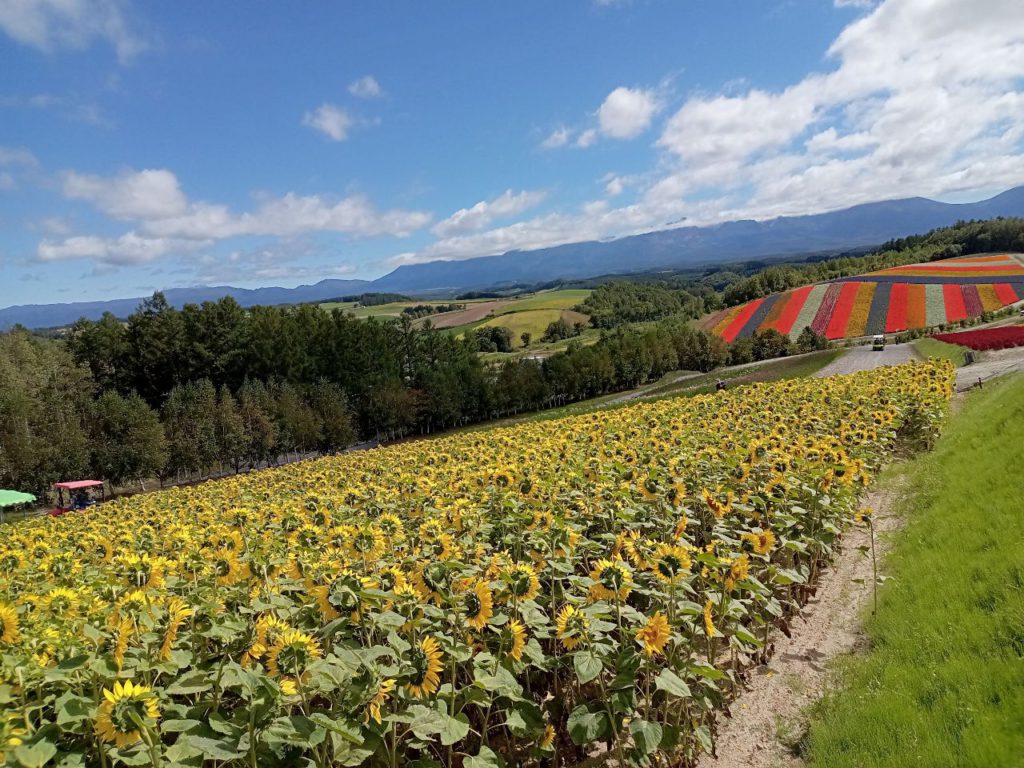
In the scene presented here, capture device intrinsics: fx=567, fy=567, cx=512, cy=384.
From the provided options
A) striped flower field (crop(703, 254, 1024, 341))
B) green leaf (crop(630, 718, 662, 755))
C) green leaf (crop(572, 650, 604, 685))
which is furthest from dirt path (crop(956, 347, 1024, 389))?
striped flower field (crop(703, 254, 1024, 341))

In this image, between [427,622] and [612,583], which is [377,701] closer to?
[427,622]

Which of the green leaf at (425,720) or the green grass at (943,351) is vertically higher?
the green leaf at (425,720)

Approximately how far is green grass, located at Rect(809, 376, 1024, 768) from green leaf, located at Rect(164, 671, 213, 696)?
14.3 ft

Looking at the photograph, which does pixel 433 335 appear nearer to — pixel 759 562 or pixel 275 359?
pixel 275 359

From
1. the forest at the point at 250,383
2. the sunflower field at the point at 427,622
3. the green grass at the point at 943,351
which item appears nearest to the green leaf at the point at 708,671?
the sunflower field at the point at 427,622

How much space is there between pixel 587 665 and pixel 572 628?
286mm

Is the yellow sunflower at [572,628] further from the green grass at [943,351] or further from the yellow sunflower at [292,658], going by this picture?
the green grass at [943,351]

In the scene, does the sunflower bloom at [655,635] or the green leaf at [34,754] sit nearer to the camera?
the green leaf at [34,754]

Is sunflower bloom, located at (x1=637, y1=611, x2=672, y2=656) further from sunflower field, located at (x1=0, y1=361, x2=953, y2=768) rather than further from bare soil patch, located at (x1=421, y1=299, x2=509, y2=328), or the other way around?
bare soil patch, located at (x1=421, y1=299, x2=509, y2=328)

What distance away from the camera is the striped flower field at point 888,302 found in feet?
227

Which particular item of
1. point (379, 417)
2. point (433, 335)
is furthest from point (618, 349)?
point (379, 417)

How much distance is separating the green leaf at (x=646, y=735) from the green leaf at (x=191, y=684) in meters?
2.46

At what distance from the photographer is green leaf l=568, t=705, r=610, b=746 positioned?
3494 mm

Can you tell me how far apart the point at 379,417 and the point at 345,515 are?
5196 cm
